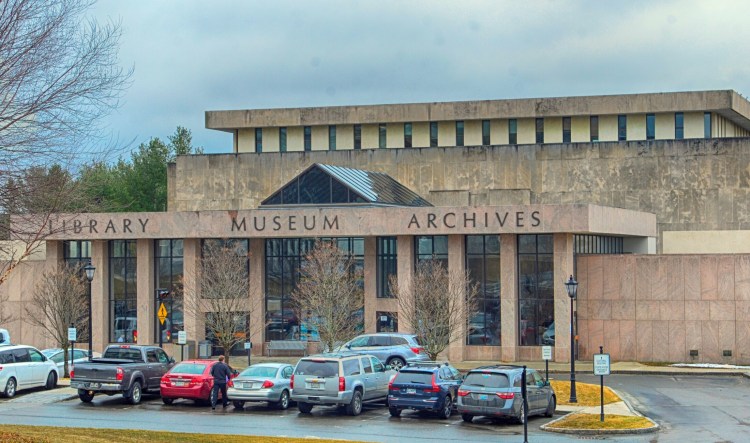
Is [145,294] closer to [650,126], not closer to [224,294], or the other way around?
[224,294]

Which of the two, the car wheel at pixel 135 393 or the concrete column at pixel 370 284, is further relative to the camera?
the concrete column at pixel 370 284

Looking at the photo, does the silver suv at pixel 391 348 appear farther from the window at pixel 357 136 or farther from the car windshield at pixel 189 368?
the window at pixel 357 136

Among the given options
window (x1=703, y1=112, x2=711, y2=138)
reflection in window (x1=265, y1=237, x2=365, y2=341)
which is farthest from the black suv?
window (x1=703, y1=112, x2=711, y2=138)

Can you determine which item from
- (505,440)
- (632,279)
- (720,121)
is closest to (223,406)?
(505,440)

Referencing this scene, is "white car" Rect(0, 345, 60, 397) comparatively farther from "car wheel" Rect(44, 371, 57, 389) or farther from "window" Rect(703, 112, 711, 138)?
"window" Rect(703, 112, 711, 138)

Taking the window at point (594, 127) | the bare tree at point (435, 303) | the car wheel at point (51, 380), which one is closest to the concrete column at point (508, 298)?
the bare tree at point (435, 303)

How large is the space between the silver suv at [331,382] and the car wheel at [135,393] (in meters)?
5.32

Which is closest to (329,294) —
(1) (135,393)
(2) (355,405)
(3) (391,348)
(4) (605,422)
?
(3) (391,348)

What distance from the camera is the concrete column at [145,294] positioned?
2149 inches

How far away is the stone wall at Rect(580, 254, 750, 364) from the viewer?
49.8m

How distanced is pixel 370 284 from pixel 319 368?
21838 millimetres

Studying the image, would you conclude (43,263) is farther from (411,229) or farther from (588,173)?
(588,173)

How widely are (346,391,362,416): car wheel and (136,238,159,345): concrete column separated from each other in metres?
25.0

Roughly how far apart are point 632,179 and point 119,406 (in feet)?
126
